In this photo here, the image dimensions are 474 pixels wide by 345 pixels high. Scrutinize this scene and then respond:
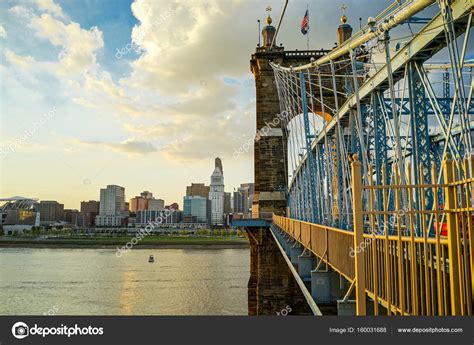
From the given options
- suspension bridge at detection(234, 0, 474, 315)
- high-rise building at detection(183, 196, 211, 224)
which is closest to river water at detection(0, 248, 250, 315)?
suspension bridge at detection(234, 0, 474, 315)

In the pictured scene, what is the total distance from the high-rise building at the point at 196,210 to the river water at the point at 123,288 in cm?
7923

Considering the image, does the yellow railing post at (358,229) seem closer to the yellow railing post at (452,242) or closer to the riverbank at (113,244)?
the yellow railing post at (452,242)

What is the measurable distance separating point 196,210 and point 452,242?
12930 cm

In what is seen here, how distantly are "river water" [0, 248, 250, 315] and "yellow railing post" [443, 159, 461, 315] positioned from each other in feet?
76.1

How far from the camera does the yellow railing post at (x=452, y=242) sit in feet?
10.9

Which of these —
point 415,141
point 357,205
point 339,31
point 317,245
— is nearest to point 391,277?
point 357,205

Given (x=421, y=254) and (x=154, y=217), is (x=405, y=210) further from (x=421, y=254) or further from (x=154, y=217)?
(x=154, y=217)

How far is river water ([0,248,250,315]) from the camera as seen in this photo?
25.5 metres

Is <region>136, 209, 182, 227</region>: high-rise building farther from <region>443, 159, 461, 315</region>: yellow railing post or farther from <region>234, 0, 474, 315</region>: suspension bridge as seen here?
<region>443, 159, 461, 315</region>: yellow railing post

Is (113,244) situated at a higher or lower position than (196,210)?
lower

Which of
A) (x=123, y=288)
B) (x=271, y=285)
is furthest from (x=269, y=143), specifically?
(x=123, y=288)

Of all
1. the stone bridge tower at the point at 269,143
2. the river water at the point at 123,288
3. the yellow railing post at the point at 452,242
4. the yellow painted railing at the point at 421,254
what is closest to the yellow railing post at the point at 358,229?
the yellow painted railing at the point at 421,254

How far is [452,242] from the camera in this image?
338 cm

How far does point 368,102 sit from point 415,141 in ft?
15.4
